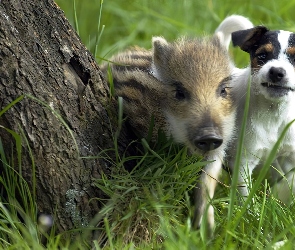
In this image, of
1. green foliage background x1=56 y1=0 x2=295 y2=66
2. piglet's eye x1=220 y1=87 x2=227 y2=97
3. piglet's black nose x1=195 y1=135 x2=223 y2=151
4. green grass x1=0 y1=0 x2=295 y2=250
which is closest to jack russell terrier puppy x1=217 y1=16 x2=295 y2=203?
piglet's eye x1=220 y1=87 x2=227 y2=97

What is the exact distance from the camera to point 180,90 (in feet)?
13.5

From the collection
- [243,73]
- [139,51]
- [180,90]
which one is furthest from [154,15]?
[180,90]

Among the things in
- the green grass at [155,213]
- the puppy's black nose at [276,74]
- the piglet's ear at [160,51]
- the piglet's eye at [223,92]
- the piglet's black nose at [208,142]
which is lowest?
the green grass at [155,213]

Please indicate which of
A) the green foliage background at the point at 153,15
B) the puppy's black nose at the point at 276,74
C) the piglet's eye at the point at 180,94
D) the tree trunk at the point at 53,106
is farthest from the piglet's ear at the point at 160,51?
the green foliage background at the point at 153,15

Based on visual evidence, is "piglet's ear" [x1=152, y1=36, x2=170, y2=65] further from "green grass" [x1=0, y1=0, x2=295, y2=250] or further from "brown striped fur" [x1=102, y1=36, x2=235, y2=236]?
"green grass" [x1=0, y1=0, x2=295, y2=250]

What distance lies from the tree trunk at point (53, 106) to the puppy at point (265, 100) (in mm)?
1067

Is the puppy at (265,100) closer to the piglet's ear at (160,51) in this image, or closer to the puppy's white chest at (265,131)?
the puppy's white chest at (265,131)

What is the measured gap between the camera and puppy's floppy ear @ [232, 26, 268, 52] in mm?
4527

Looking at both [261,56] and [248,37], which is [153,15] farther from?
[261,56]

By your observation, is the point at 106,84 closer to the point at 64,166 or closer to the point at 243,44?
the point at 64,166

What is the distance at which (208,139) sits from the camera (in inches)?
148

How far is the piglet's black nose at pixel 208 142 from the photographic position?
3.75 m

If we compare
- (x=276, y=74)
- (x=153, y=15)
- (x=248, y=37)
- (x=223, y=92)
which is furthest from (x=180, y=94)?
(x=153, y=15)

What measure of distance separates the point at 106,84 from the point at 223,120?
0.77 meters
